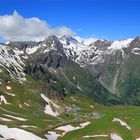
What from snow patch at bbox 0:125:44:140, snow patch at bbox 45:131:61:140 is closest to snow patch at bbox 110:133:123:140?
snow patch at bbox 45:131:61:140

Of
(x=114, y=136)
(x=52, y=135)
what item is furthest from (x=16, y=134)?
(x=114, y=136)

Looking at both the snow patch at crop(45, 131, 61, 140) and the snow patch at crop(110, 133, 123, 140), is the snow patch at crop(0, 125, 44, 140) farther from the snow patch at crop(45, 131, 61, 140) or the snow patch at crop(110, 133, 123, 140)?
the snow patch at crop(110, 133, 123, 140)

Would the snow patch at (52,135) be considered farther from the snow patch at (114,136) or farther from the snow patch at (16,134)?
the snow patch at (114,136)

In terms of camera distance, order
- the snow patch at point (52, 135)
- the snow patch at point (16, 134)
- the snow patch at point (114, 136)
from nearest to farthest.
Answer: the snow patch at point (16, 134)
the snow patch at point (114, 136)
the snow patch at point (52, 135)

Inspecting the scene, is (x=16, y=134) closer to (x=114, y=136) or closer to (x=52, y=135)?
(x=52, y=135)

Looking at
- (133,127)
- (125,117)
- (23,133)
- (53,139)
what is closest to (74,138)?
(53,139)

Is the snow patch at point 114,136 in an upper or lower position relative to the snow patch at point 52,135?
lower

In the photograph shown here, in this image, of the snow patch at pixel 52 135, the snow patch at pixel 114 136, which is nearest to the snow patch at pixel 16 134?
the snow patch at pixel 52 135

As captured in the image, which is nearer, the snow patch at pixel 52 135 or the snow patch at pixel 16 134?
the snow patch at pixel 16 134

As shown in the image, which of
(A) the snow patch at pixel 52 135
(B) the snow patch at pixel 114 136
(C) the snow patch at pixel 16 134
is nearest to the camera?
(C) the snow patch at pixel 16 134

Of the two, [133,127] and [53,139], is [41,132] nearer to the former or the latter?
[53,139]

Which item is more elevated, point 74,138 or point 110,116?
point 110,116

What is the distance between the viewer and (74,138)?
97.6 meters

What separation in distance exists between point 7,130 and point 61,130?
1764 centimetres
